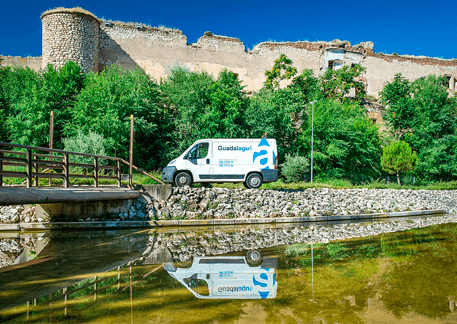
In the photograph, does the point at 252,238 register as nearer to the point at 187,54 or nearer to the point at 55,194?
the point at 55,194

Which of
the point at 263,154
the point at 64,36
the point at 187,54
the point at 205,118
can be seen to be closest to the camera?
the point at 263,154

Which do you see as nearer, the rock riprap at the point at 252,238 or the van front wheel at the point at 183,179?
the rock riprap at the point at 252,238

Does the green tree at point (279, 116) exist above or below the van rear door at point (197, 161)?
above

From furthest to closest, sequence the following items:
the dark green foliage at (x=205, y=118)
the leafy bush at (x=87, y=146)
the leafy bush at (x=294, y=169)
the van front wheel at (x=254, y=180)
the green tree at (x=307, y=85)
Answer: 1. the green tree at (x=307, y=85)
2. the leafy bush at (x=294, y=169)
3. the dark green foliage at (x=205, y=118)
4. the leafy bush at (x=87, y=146)
5. the van front wheel at (x=254, y=180)

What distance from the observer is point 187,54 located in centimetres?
3300

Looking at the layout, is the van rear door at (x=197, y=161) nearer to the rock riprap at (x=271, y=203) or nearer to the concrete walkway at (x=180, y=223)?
the rock riprap at (x=271, y=203)

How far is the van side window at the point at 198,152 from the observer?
1323 centimetres

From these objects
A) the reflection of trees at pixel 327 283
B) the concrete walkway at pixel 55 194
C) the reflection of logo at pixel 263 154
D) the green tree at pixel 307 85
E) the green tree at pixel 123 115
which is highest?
the green tree at pixel 307 85

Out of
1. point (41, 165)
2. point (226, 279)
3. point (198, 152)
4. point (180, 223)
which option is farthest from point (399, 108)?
point (226, 279)

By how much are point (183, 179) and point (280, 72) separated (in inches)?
953

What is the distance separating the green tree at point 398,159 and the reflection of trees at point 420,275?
15022 mm

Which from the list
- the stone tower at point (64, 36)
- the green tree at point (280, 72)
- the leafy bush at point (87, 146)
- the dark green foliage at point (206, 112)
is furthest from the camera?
the green tree at point (280, 72)

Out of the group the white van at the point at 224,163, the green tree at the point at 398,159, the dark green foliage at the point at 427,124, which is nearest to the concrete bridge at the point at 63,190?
the white van at the point at 224,163

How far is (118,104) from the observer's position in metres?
20.8
